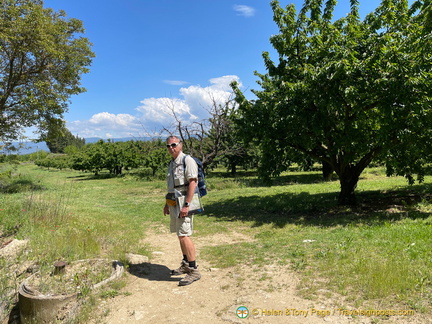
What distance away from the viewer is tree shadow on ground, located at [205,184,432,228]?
28.8 feet

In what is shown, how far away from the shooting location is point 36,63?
56.4 ft

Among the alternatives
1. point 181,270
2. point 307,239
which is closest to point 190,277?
point 181,270

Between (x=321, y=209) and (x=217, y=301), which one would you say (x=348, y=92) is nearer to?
(x=321, y=209)

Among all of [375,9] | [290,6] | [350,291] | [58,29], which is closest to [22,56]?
[58,29]

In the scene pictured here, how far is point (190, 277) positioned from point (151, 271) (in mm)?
1015

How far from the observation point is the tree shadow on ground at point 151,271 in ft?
16.3

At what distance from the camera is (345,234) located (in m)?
6.62

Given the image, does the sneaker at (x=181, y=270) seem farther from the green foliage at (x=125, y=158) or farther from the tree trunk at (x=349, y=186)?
the green foliage at (x=125, y=158)

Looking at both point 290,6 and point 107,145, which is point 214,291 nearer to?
point 290,6

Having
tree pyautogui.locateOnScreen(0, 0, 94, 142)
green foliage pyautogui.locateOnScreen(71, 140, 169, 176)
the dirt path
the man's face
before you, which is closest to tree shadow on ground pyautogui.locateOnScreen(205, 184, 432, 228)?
the dirt path

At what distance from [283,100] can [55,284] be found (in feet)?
27.6

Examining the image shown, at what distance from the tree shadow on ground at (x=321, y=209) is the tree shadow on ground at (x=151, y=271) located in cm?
422

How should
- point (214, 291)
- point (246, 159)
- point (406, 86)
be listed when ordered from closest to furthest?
point (214, 291), point (406, 86), point (246, 159)

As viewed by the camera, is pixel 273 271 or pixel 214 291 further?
pixel 273 271
